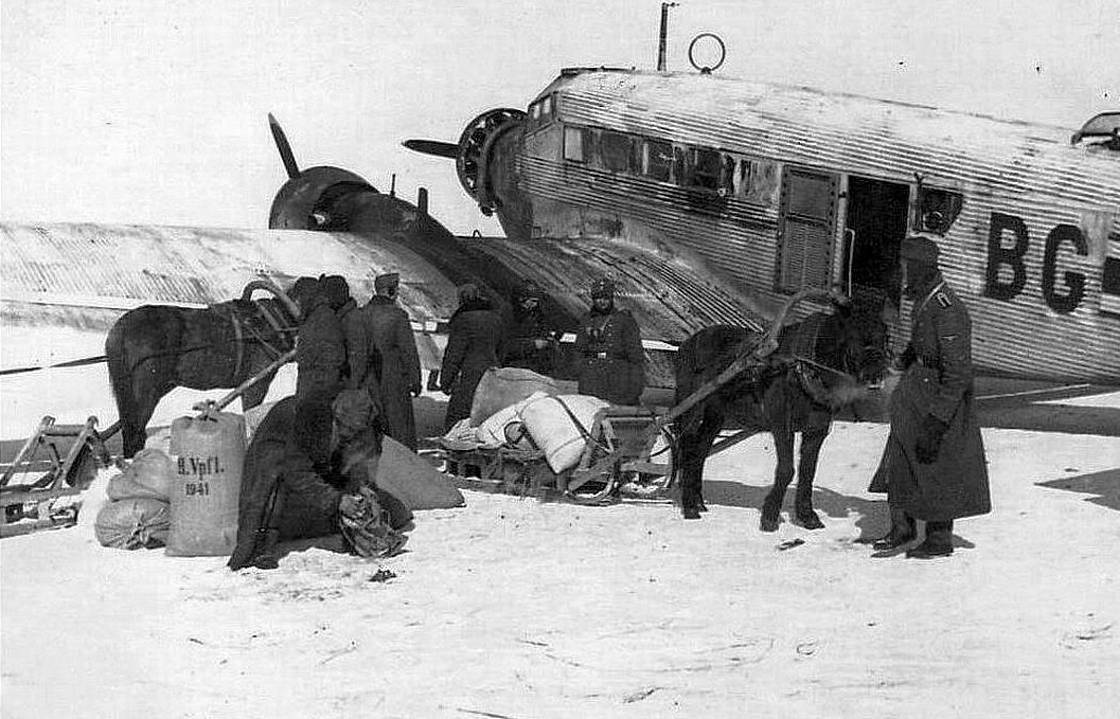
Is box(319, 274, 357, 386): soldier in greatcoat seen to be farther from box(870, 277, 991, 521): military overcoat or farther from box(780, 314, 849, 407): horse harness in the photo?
box(870, 277, 991, 521): military overcoat

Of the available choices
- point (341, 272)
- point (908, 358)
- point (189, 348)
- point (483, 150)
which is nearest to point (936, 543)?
point (908, 358)

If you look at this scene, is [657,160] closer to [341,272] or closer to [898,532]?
[341,272]

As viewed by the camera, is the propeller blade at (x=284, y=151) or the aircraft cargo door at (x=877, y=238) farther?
the propeller blade at (x=284, y=151)

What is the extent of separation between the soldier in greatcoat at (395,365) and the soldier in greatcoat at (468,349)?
0.62 m

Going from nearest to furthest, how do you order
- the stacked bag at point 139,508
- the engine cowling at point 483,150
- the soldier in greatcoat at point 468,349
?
the stacked bag at point 139,508
the soldier in greatcoat at point 468,349
the engine cowling at point 483,150

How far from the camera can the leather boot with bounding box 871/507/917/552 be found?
879 cm

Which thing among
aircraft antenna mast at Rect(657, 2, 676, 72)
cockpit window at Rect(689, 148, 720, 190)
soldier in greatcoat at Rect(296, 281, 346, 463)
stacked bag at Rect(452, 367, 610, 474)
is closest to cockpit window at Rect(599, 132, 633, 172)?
cockpit window at Rect(689, 148, 720, 190)

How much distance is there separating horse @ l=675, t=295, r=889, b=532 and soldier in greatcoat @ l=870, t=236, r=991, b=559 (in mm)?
464

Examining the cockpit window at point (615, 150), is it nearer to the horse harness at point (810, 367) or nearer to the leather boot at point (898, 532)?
the horse harness at point (810, 367)

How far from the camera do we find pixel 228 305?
11305 mm

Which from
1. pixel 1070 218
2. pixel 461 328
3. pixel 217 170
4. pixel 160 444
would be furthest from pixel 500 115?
pixel 217 170

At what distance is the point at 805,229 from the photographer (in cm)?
1288

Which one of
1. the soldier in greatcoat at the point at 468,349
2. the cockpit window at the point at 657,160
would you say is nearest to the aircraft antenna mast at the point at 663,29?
the cockpit window at the point at 657,160

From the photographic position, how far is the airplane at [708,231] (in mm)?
11539
